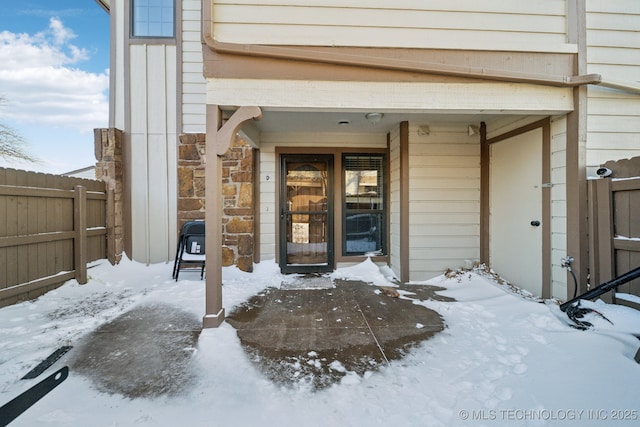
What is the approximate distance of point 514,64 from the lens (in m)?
2.62

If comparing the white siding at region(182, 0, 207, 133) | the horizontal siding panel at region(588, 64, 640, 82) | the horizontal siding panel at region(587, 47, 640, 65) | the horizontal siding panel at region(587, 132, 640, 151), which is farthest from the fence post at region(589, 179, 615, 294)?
the white siding at region(182, 0, 207, 133)

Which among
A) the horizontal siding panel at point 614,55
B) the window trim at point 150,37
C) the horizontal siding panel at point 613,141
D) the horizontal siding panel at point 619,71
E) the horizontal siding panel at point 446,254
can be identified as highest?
the window trim at point 150,37

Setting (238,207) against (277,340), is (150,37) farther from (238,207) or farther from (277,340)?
(277,340)

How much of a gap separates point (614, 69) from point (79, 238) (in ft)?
19.9

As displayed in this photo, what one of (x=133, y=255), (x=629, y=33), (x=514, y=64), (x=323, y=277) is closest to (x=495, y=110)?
(x=514, y=64)

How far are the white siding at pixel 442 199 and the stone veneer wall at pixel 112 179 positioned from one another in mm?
4262

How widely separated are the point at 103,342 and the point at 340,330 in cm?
186

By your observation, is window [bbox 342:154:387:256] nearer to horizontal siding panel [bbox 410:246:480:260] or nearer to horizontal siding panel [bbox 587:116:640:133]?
horizontal siding panel [bbox 410:246:480:260]

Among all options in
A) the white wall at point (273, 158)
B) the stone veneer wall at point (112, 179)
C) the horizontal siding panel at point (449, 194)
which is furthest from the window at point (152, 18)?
the horizontal siding panel at point (449, 194)

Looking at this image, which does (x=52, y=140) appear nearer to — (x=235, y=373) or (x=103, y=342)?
(x=103, y=342)

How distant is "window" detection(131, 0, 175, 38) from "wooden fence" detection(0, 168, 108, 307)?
2.51 meters

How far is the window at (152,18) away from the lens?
451 cm

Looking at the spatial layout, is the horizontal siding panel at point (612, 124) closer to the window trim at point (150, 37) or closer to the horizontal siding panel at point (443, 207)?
the horizontal siding panel at point (443, 207)

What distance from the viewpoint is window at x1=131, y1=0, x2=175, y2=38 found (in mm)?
4508
